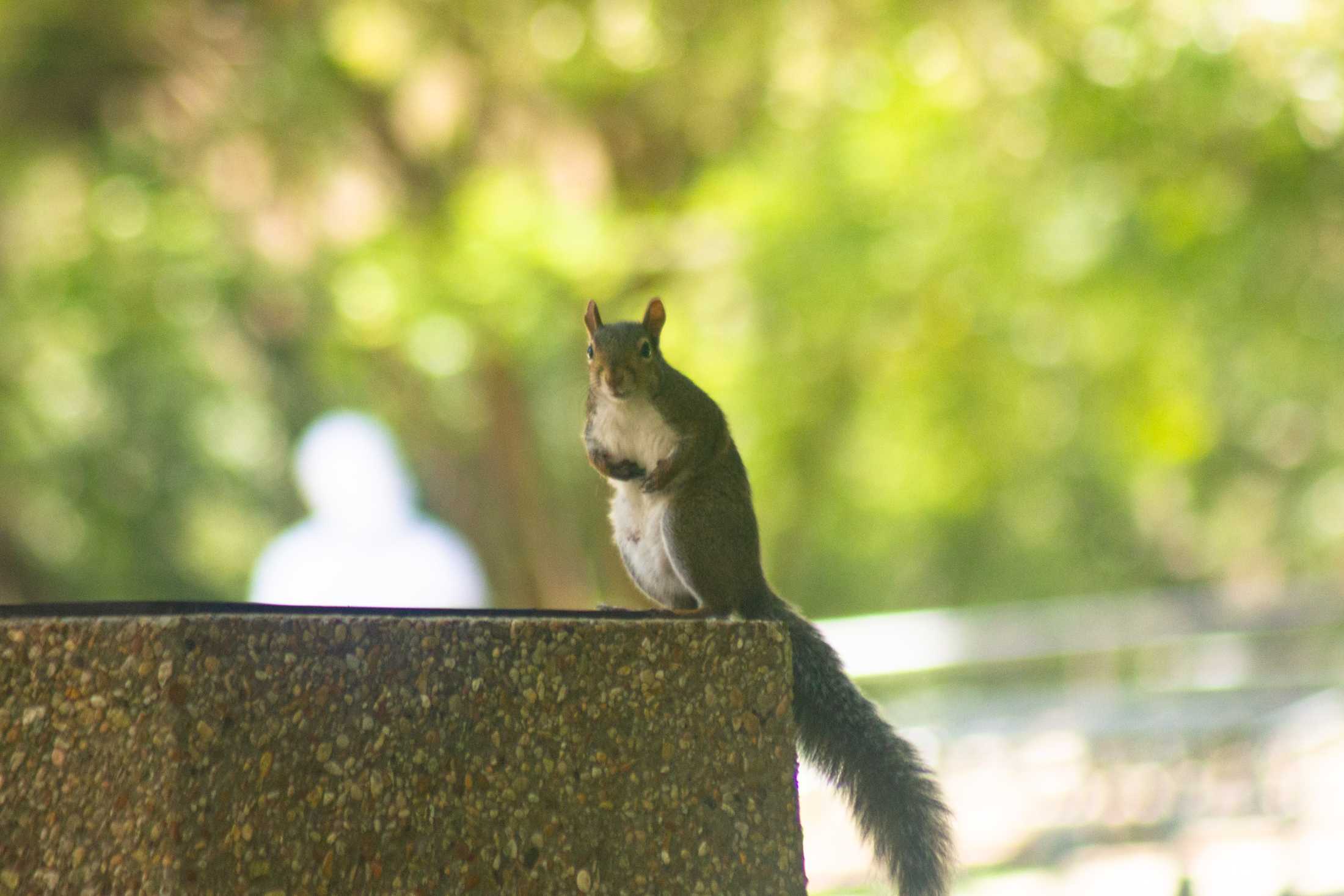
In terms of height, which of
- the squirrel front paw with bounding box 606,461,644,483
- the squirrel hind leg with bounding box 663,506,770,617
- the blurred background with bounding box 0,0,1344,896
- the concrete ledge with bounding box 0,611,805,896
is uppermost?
the blurred background with bounding box 0,0,1344,896

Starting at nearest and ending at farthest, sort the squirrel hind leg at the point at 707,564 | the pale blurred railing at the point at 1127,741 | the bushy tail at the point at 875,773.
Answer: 1. the bushy tail at the point at 875,773
2. the squirrel hind leg at the point at 707,564
3. the pale blurred railing at the point at 1127,741

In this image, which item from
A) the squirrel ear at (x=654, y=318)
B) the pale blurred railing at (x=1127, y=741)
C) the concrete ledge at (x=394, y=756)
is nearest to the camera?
the concrete ledge at (x=394, y=756)

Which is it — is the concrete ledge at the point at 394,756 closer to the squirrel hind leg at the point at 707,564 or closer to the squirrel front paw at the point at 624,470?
the squirrel hind leg at the point at 707,564

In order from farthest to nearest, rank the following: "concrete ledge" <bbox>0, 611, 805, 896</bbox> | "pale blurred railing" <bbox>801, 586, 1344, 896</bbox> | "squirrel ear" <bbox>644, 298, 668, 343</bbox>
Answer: "pale blurred railing" <bbox>801, 586, 1344, 896</bbox> → "squirrel ear" <bbox>644, 298, 668, 343</bbox> → "concrete ledge" <bbox>0, 611, 805, 896</bbox>

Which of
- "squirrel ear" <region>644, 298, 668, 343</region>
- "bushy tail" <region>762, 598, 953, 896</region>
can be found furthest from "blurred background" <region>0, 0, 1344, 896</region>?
"squirrel ear" <region>644, 298, 668, 343</region>

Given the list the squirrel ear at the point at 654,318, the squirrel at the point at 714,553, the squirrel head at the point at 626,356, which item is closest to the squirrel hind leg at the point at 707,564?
→ the squirrel at the point at 714,553

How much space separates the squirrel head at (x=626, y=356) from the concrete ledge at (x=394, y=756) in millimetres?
497

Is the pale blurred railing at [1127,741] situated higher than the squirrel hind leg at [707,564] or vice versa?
the pale blurred railing at [1127,741]

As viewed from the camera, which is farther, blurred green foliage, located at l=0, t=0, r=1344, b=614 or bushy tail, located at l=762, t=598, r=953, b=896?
blurred green foliage, located at l=0, t=0, r=1344, b=614

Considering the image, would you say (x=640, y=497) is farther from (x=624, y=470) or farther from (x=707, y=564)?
(x=707, y=564)

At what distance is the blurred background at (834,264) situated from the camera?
651 centimetres

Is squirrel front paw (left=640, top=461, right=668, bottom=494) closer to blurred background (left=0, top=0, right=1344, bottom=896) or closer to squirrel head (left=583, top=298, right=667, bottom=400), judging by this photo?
squirrel head (left=583, top=298, right=667, bottom=400)

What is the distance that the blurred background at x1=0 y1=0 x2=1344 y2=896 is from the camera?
6508 millimetres

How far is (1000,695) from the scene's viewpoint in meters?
9.40
